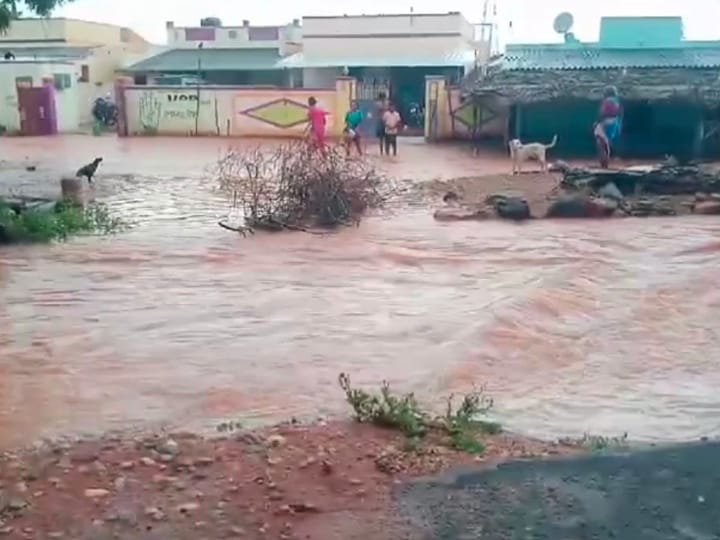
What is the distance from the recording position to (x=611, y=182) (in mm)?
15258

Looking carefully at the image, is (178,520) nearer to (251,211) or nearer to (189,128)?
(251,211)

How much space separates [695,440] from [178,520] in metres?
2.83

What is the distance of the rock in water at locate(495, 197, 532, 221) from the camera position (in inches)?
539

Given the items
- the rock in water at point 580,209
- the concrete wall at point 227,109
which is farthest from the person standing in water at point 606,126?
the concrete wall at point 227,109

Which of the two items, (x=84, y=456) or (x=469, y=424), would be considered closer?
(x=84, y=456)

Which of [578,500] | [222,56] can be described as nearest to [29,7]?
[578,500]

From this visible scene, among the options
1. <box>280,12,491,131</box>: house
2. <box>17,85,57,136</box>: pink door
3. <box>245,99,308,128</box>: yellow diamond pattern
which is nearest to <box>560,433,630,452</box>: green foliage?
<box>245,99,308,128</box>: yellow diamond pattern

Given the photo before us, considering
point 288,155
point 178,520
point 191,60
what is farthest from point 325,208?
point 191,60

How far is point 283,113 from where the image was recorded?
2997cm

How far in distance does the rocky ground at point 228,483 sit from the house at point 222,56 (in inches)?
1187

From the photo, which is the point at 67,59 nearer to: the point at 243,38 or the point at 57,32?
the point at 57,32

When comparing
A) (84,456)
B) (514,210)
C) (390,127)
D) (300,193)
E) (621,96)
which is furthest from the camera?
(390,127)

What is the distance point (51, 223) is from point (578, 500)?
973cm

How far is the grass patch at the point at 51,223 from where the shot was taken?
12.1 metres
